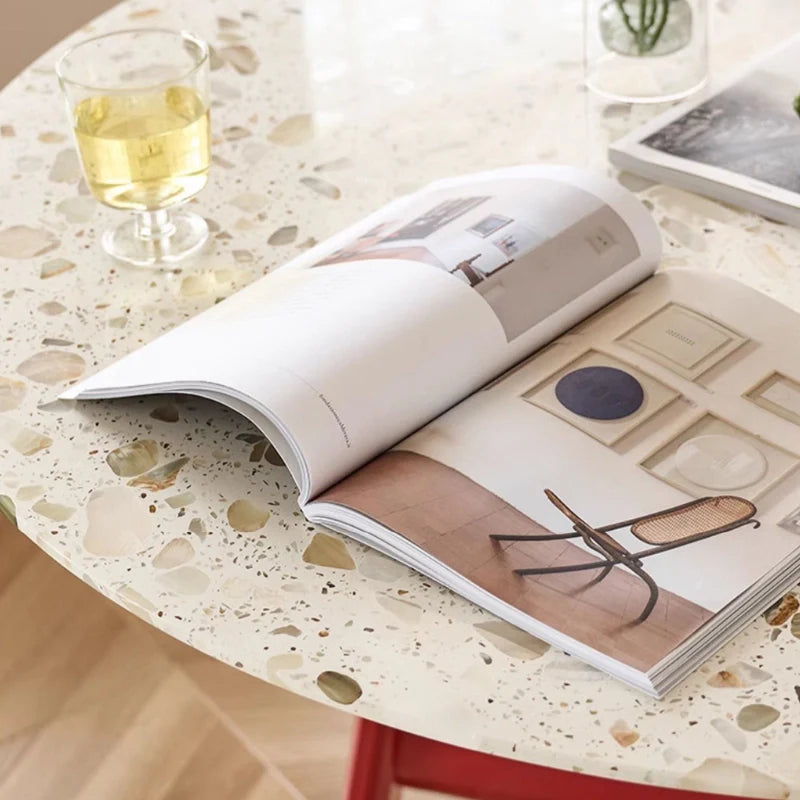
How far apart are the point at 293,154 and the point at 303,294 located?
272 millimetres

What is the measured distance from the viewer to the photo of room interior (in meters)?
0.79

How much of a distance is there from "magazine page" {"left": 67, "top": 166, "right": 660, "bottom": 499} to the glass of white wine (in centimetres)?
12

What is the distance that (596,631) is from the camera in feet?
1.98

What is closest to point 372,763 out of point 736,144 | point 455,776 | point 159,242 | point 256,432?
point 455,776

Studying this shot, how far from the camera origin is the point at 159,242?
94 cm

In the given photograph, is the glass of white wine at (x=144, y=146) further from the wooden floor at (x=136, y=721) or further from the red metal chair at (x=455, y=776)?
the wooden floor at (x=136, y=721)

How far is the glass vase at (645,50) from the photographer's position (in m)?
1.06

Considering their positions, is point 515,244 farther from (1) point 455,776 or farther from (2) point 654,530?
(1) point 455,776

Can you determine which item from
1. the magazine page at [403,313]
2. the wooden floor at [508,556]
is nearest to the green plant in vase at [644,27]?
the magazine page at [403,313]

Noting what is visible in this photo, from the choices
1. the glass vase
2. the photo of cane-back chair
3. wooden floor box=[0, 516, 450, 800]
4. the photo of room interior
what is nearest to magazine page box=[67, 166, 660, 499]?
the photo of room interior

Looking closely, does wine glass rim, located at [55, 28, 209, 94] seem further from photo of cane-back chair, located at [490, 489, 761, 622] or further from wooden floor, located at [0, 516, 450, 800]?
wooden floor, located at [0, 516, 450, 800]

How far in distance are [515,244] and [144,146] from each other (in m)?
0.26

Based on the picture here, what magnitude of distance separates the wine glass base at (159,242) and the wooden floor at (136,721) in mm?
665

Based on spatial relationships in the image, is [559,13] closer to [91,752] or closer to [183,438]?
[183,438]
